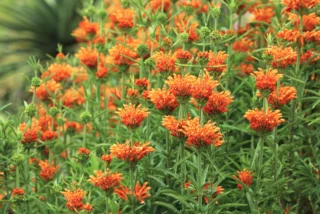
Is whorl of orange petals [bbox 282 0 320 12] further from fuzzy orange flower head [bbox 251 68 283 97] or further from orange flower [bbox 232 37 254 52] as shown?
orange flower [bbox 232 37 254 52]

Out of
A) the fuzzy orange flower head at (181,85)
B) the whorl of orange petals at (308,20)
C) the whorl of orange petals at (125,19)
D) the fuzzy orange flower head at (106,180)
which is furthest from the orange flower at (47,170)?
the whorl of orange petals at (308,20)

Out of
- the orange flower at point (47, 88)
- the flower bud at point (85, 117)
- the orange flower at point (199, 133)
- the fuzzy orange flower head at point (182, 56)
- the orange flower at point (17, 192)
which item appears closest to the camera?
the orange flower at point (199, 133)

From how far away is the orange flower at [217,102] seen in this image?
177 centimetres

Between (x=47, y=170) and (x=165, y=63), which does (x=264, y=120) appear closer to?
(x=165, y=63)

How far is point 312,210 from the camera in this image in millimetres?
2223

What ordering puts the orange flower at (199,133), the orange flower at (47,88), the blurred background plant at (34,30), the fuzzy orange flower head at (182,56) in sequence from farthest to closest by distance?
the blurred background plant at (34,30)
the orange flower at (47,88)
the fuzzy orange flower head at (182,56)
the orange flower at (199,133)

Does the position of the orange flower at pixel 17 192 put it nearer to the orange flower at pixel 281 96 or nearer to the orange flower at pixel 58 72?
the orange flower at pixel 58 72

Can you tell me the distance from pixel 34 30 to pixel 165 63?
18.0ft

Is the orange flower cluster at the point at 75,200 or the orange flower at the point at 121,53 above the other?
the orange flower at the point at 121,53

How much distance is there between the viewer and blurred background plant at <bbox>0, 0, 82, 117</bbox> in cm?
697

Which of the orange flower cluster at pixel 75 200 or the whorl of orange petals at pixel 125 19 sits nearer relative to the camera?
the orange flower cluster at pixel 75 200

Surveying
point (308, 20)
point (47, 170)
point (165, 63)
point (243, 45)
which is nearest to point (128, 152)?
point (165, 63)

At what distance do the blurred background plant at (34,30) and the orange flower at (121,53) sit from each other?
476cm

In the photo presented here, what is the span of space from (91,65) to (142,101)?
572mm
